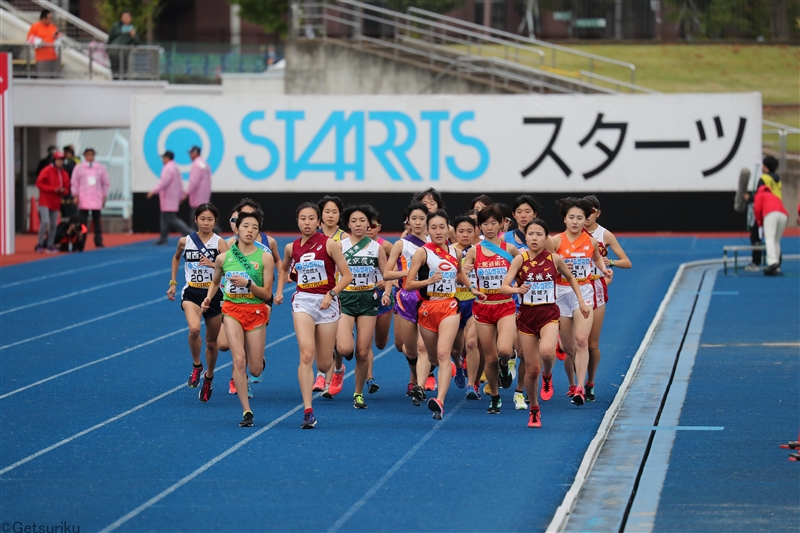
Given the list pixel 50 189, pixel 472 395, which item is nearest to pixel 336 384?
pixel 472 395

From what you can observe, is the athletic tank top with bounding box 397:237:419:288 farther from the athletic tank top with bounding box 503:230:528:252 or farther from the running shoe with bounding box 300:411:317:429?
the running shoe with bounding box 300:411:317:429

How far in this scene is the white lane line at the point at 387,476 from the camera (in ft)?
25.8

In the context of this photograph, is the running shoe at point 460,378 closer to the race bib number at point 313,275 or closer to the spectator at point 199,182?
the race bib number at point 313,275

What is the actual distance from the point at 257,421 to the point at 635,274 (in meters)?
14.1

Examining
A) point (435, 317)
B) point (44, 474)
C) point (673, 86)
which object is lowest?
point (44, 474)

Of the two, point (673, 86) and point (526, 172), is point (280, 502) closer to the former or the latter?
point (526, 172)

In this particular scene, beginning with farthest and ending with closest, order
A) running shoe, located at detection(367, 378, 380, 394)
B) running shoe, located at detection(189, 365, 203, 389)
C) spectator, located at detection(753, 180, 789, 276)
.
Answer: spectator, located at detection(753, 180, 789, 276) < running shoe, located at detection(189, 365, 203, 389) < running shoe, located at detection(367, 378, 380, 394)

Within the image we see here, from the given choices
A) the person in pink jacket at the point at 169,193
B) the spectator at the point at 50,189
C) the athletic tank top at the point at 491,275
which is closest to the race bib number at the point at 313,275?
the athletic tank top at the point at 491,275

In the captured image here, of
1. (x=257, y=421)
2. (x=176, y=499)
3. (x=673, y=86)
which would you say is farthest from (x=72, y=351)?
(x=673, y=86)

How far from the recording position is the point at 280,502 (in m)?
8.30

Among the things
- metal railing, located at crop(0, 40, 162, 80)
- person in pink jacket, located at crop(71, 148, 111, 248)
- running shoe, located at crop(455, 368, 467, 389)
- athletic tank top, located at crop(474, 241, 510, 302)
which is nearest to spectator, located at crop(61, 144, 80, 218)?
person in pink jacket, located at crop(71, 148, 111, 248)

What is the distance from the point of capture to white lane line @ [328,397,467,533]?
25.8ft

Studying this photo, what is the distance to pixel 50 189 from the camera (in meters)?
26.6

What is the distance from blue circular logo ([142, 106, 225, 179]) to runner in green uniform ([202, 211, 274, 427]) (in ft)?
71.2
